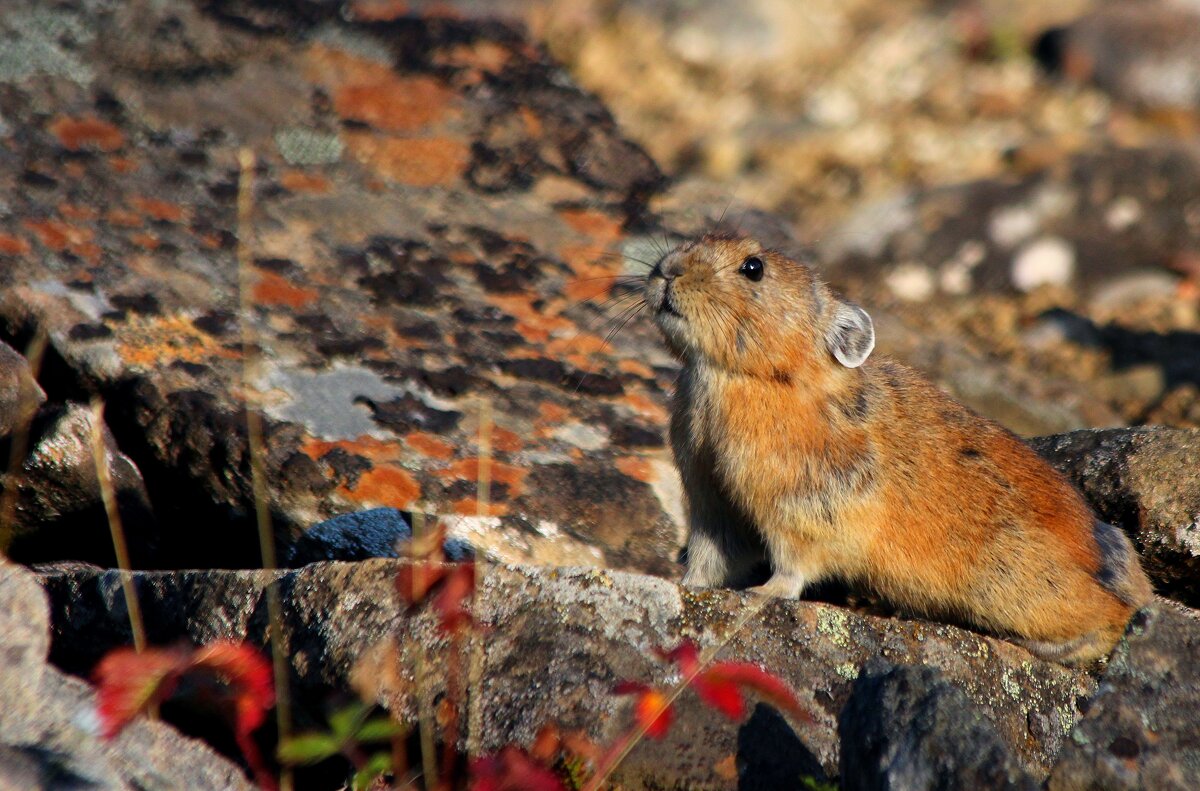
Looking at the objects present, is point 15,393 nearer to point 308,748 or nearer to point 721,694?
point 308,748

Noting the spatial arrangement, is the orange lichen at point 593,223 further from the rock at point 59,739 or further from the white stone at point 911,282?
the rock at point 59,739

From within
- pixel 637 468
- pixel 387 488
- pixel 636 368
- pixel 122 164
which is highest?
pixel 122 164

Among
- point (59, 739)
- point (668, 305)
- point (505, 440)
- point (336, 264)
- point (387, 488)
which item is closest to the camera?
point (59, 739)

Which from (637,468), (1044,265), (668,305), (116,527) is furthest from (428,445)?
(1044,265)

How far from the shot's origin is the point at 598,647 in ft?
14.5

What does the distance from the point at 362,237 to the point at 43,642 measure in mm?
4270

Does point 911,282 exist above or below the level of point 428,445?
below

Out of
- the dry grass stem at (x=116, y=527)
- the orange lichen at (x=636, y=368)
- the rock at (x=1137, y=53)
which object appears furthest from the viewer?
the rock at (x=1137, y=53)

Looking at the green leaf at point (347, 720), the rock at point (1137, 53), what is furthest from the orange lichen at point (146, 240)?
the rock at point (1137, 53)

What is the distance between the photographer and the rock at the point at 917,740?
11.6ft

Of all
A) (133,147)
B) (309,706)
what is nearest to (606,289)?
(133,147)

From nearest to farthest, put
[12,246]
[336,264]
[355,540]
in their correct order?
[355,540] < [12,246] < [336,264]

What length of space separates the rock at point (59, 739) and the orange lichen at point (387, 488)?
73.0 inches

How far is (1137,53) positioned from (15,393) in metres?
12.7
